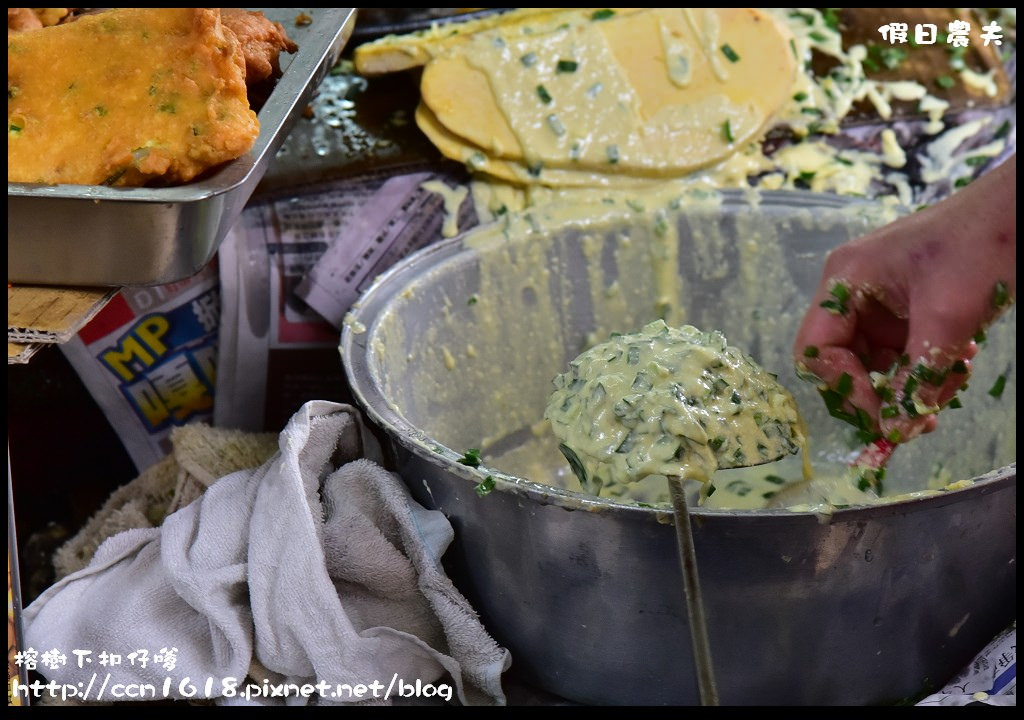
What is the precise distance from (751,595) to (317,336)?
32.4 inches

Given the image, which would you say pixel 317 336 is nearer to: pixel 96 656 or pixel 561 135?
pixel 561 135

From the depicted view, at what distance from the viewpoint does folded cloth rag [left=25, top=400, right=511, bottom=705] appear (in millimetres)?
1137

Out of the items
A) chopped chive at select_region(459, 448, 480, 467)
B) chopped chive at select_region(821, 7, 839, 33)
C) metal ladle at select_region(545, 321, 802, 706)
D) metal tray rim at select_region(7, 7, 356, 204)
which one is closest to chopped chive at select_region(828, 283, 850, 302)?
metal ladle at select_region(545, 321, 802, 706)

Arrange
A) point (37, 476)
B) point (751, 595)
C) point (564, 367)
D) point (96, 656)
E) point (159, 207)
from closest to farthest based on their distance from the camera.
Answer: point (159, 207) < point (751, 595) < point (96, 656) < point (37, 476) < point (564, 367)

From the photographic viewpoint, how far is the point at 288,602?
1.13 m

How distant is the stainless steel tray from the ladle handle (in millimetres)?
505

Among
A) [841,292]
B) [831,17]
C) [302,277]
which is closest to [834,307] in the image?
[841,292]

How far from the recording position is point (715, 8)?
5.71 feet

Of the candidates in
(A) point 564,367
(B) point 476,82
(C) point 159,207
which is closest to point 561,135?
(B) point 476,82

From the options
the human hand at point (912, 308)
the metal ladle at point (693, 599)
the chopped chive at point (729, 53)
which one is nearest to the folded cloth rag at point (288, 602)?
the metal ladle at point (693, 599)

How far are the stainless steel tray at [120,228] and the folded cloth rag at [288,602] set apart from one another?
29cm

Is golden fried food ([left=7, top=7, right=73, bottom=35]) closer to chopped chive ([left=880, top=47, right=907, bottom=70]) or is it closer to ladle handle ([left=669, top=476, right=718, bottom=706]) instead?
ladle handle ([left=669, top=476, right=718, bottom=706])

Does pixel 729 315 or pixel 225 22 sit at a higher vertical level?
pixel 225 22

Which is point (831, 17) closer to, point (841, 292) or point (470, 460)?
point (841, 292)
